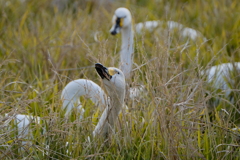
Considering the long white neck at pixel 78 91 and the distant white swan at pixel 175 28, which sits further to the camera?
the distant white swan at pixel 175 28

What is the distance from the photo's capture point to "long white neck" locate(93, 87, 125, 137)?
2438mm

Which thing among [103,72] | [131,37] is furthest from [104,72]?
[131,37]

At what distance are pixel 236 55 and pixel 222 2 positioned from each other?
1796mm

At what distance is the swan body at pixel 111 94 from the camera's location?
2.36 metres

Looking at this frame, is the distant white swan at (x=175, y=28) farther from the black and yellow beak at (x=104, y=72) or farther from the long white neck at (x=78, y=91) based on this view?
the black and yellow beak at (x=104, y=72)

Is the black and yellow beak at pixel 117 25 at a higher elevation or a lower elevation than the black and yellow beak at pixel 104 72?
higher

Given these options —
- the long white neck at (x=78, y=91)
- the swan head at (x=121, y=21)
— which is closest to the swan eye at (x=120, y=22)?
the swan head at (x=121, y=21)

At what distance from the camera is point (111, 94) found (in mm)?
2430

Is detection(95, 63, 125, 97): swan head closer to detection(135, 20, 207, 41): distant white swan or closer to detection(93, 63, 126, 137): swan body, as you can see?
detection(93, 63, 126, 137): swan body

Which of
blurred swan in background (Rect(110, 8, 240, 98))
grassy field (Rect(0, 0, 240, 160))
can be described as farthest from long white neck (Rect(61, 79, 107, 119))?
blurred swan in background (Rect(110, 8, 240, 98))

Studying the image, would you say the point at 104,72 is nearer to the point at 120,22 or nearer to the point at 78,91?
the point at 78,91

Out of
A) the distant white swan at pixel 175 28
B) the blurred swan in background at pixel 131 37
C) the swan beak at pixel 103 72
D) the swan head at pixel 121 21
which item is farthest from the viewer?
the distant white swan at pixel 175 28

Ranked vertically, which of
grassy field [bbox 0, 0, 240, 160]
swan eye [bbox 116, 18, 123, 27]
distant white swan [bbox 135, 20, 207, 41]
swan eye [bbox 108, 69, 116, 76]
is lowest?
grassy field [bbox 0, 0, 240, 160]

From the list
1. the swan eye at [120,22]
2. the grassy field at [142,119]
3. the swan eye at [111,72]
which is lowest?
the grassy field at [142,119]
